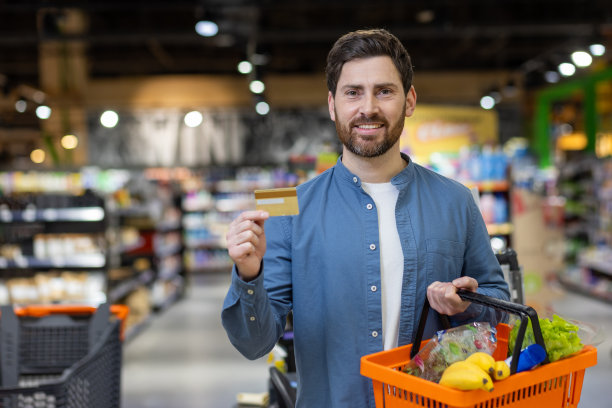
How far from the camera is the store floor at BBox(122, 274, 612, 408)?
5719 mm

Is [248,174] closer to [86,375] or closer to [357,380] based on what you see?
[86,375]

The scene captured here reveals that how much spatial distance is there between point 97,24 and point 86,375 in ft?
45.6

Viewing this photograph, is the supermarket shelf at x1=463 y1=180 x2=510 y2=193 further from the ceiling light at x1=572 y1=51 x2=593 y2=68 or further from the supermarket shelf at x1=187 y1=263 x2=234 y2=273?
the supermarket shelf at x1=187 y1=263 x2=234 y2=273

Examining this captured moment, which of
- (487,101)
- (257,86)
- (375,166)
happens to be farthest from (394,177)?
(487,101)

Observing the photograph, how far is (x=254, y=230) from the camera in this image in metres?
1.48

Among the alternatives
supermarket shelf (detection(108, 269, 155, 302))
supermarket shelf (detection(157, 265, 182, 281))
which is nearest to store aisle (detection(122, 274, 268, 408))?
supermarket shelf (detection(108, 269, 155, 302))

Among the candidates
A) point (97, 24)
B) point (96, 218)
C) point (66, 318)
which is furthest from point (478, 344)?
point (97, 24)

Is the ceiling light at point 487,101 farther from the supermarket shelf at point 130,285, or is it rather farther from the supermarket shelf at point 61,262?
the supermarket shelf at point 61,262

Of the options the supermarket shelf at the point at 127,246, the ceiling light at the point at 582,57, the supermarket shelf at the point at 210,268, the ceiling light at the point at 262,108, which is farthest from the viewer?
the supermarket shelf at the point at 210,268

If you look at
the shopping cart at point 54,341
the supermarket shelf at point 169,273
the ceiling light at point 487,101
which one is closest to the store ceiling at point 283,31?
the ceiling light at point 487,101

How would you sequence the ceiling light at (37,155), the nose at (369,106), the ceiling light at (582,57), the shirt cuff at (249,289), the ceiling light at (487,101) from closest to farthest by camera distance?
the shirt cuff at (249,289)
the nose at (369,106)
the ceiling light at (582,57)
the ceiling light at (487,101)
the ceiling light at (37,155)

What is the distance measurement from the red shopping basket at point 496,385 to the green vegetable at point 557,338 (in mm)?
19

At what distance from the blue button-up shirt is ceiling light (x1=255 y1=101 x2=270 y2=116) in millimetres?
12969

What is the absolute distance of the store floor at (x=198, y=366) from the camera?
225 inches
